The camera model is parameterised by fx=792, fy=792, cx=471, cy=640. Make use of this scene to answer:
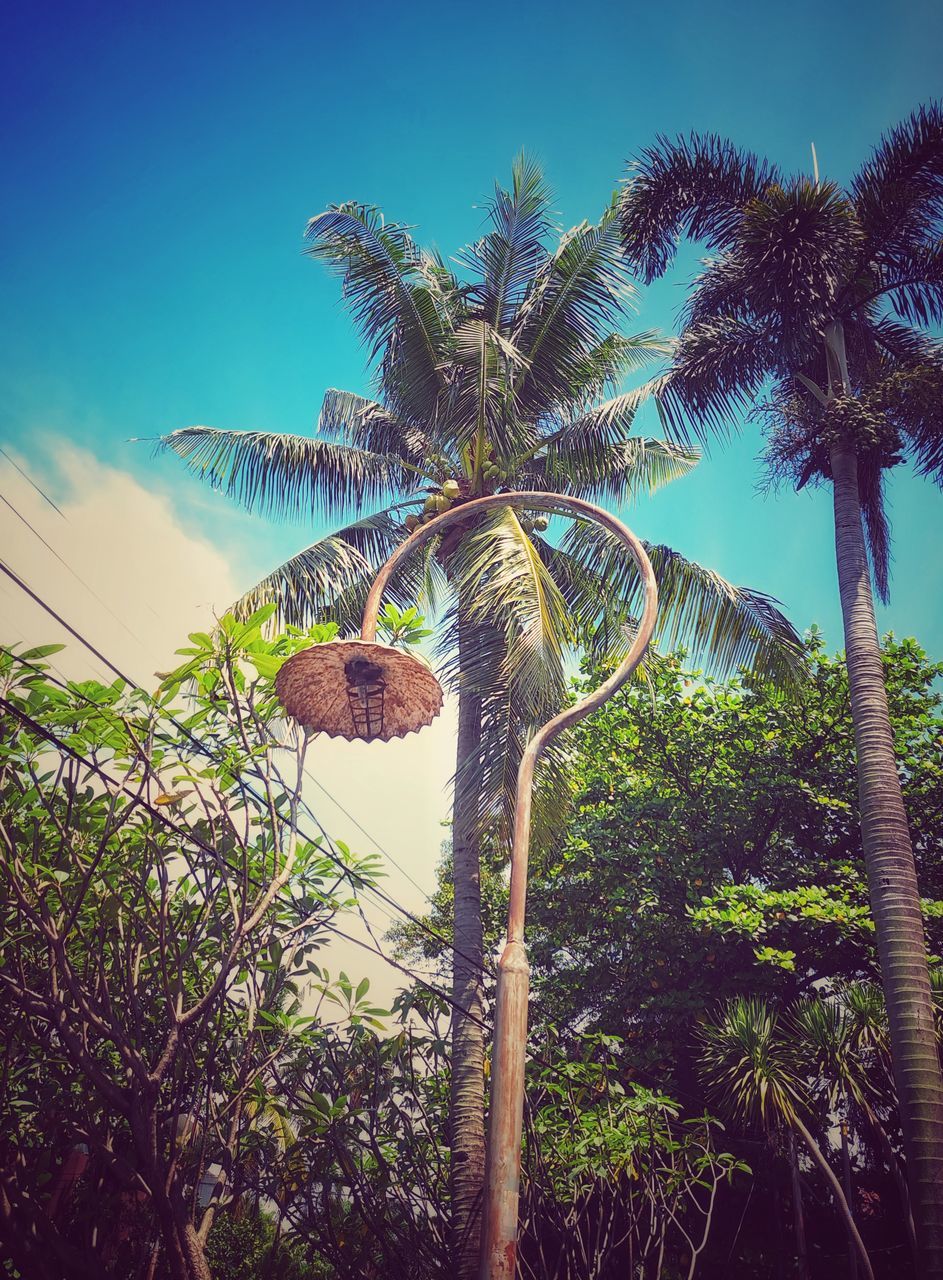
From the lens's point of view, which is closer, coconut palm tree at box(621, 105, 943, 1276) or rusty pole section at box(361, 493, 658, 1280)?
rusty pole section at box(361, 493, 658, 1280)

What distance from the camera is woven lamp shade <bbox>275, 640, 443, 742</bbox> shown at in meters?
3.91

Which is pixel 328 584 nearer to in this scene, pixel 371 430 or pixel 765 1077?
pixel 371 430

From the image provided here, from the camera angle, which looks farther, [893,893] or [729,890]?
[729,890]

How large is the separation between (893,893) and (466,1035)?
16.2ft

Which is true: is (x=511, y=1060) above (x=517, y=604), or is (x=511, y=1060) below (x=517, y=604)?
below

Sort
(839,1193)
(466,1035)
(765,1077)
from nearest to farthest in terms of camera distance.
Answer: (466,1035) < (765,1077) < (839,1193)

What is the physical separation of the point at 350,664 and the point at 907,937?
7.61 meters

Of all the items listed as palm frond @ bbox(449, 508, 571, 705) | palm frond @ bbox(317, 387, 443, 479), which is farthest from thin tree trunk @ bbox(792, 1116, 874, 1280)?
palm frond @ bbox(317, 387, 443, 479)

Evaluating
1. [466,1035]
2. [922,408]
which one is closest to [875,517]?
[922,408]

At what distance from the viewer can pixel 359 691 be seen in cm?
409

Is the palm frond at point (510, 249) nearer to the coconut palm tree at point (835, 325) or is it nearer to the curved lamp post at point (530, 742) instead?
the coconut palm tree at point (835, 325)

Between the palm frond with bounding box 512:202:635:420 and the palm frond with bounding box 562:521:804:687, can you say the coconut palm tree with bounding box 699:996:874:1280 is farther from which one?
the palm frond with bounding box 512:202:635:420

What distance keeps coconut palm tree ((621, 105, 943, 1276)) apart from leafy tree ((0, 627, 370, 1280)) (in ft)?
24.0

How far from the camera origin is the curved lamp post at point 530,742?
2.51 m
